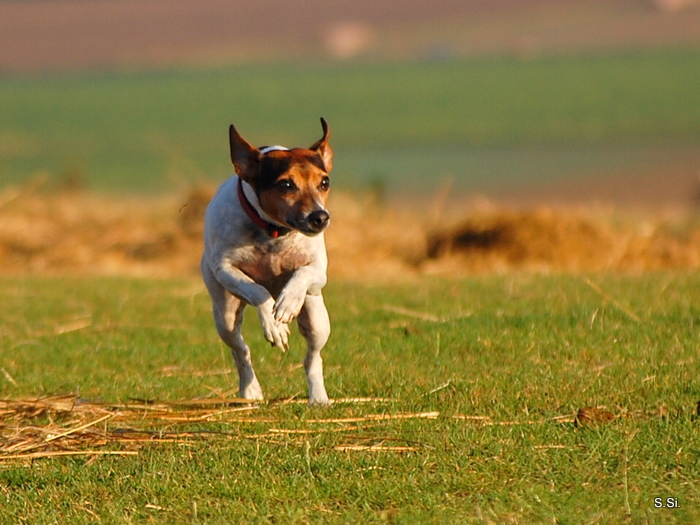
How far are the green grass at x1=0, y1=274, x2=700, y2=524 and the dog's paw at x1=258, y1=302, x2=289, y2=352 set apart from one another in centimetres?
48

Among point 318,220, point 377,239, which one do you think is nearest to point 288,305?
point 318,220

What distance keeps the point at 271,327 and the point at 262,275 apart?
0.57m

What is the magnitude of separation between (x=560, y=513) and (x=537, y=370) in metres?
2.53

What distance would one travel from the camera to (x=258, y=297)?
722cm

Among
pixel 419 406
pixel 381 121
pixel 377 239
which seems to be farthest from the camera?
pixel 381 121

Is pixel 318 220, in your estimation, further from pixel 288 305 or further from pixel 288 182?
pixel 288 305

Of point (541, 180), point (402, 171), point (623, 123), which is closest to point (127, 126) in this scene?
point (623, 123)

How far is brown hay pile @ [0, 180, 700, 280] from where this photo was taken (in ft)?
48.9

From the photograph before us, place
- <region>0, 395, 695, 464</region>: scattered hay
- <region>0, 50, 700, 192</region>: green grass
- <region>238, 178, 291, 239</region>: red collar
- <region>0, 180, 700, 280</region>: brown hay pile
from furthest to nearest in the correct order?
<region>0, 50, 700, 192</region>: green grass → <region>0, 180, 700, 280</region>: brown hay pile → <region>238, 178, 291, 239</region>: red collar → <region>0, 395, 695, 464</region>: scattered hay

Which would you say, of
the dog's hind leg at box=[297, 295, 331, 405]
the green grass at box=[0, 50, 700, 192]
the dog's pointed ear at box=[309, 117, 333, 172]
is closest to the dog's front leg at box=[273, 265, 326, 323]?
the dog's hind leg at box=[297, 295, 331, 405]

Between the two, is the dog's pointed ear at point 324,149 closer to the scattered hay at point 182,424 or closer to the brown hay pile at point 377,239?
the scattered hay at point 182,424

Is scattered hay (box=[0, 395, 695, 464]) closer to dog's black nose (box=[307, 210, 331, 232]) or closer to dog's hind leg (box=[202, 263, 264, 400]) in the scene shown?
dog's hind leg (box=[202, 263, 264, 400])

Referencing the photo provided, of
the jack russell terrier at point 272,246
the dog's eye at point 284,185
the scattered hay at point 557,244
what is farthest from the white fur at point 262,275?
the scattered hay at point 557,244

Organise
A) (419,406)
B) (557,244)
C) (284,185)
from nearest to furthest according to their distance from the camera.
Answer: (284,185)
(419,406)
(557,244)
